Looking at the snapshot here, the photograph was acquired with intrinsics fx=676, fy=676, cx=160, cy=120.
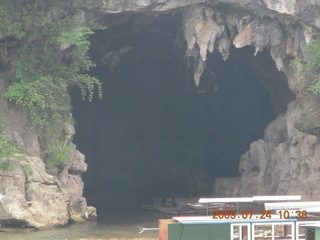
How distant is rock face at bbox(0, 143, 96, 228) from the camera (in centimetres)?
3052

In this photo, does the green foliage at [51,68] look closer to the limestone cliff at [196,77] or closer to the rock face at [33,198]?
the limestone cliff at [196,77]

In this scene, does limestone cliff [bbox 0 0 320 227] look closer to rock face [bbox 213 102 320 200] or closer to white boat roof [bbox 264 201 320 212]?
rock face [bbox 213 102 320 200]

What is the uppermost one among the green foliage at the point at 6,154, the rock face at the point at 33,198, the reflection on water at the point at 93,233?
the green foliage at the point at 6,154

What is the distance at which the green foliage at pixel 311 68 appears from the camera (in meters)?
34.2

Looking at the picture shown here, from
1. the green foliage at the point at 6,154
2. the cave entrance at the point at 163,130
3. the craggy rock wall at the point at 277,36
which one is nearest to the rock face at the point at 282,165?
the craggy rock wall at the point at 277,36

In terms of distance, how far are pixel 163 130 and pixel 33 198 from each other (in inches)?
1027

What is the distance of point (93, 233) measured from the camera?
3041 cm

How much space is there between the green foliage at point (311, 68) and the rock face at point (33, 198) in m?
13.5

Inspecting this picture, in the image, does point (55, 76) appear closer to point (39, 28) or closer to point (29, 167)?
point (39, 28)

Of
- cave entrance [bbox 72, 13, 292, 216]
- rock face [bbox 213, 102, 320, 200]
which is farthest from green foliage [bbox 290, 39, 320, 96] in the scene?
cave entrance [bbox 72, 13, 292, 216]

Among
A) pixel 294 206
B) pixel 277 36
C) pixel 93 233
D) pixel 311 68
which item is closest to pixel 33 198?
pixel 93 233

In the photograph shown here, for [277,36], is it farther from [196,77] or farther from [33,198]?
[33,198]

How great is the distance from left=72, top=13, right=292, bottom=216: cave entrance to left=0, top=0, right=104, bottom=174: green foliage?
51.7ft

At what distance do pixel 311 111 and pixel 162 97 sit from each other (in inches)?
858
